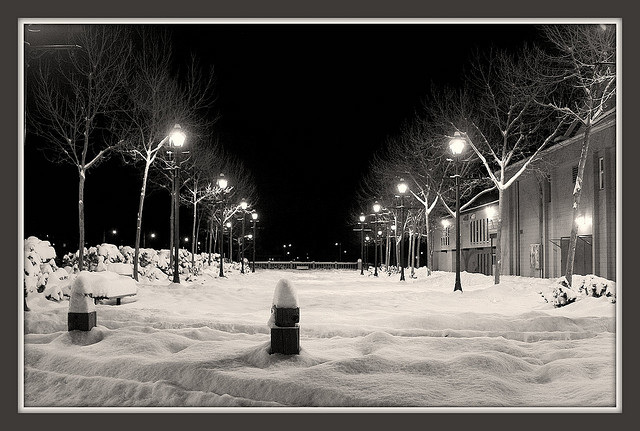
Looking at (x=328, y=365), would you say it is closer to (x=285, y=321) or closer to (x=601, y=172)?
(x=285, y=321)

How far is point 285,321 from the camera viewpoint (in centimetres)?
803

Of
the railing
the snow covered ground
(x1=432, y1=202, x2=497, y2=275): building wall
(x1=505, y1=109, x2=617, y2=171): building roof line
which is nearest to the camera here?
the snow covered ground

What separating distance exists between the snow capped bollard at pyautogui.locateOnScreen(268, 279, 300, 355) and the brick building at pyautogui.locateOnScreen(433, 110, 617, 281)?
55.8 feet

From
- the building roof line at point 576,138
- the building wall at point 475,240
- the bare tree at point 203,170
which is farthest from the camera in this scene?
the building wall at point 475,240

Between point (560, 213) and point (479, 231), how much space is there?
19218 millimetres

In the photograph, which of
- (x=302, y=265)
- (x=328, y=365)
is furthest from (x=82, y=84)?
(x=302, y=265)

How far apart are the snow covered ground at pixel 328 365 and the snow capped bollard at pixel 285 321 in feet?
0.48

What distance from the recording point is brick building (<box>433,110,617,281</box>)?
2883cm

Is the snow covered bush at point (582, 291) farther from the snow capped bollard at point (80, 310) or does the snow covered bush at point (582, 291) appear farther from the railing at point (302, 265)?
the railing at point (302, 265)


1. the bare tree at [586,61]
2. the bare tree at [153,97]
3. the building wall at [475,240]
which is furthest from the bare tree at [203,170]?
the bare tree at [586,61]

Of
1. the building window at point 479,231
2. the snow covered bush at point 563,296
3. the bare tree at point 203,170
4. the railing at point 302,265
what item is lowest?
the railing at point 302,265

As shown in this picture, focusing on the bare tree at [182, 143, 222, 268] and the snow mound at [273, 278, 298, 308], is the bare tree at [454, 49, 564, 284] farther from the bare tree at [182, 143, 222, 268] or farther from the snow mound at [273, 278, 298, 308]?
the bare tree at [182, 143, 222, 268]

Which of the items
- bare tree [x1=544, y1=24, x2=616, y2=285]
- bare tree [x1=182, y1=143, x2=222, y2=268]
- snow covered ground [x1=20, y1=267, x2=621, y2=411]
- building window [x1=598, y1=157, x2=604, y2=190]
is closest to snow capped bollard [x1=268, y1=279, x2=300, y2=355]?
snow covered ground [x1=20, y1=267, x2=621, y2=411]

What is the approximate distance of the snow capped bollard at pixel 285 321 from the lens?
801 cm
